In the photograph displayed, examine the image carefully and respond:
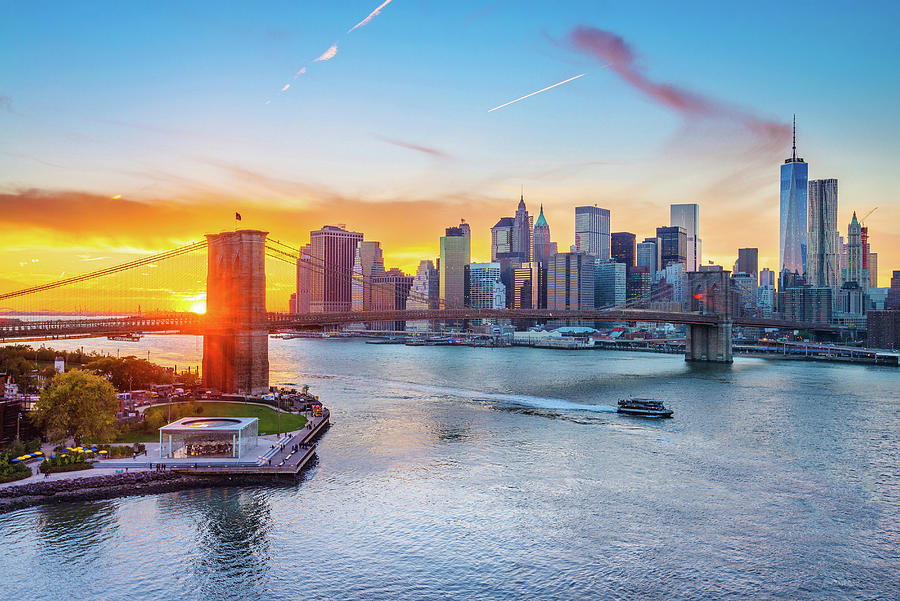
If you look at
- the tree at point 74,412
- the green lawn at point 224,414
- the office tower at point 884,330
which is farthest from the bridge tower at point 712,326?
the tree at point 74,412

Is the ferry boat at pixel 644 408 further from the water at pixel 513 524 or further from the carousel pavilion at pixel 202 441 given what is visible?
the carousel pavilion at pixel 202 441

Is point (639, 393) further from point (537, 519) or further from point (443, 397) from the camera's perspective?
point (537, 519)

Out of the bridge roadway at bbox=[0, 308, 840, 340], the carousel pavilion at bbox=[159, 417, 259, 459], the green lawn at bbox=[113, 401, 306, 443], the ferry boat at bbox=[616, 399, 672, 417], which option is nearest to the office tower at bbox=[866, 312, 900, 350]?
the bridge roadway at bbox=[0, 308, 840, 340]

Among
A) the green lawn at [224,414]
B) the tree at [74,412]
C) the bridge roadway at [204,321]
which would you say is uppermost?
the bridge roadway at [204,321]

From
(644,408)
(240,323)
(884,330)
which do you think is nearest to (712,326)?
(884,330)

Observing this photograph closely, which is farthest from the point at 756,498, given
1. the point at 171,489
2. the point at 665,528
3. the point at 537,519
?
the point at 171,489

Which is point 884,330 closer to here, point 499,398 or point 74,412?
point 499,398
